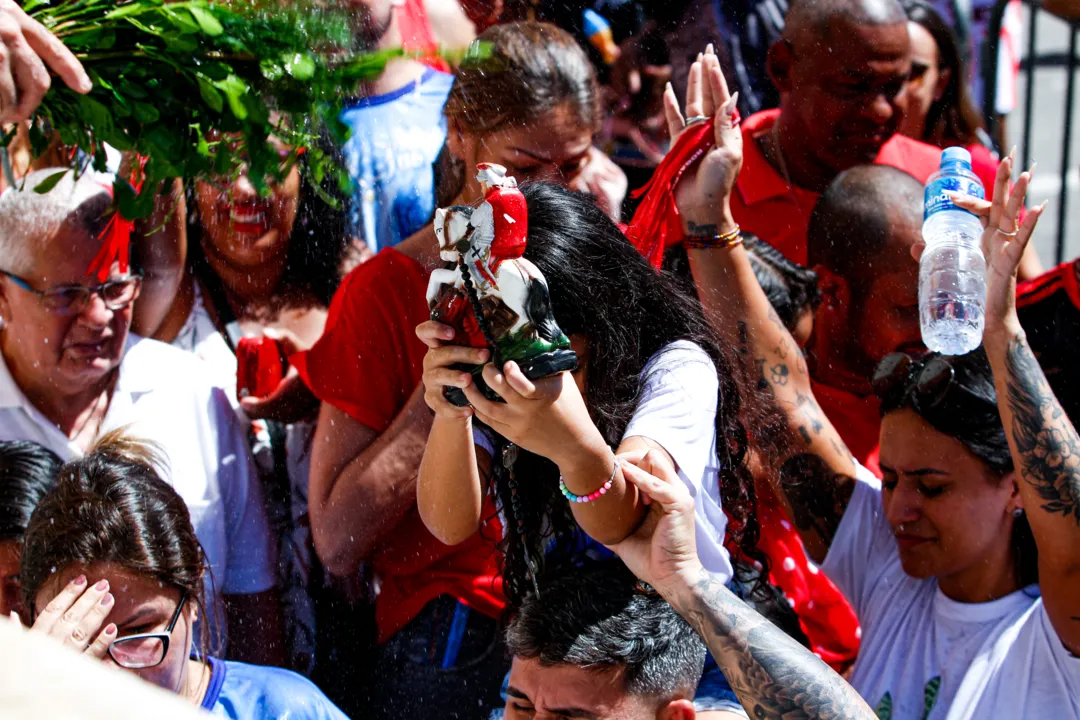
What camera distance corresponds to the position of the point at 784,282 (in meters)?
3.13

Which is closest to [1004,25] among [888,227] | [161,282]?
[888,227]

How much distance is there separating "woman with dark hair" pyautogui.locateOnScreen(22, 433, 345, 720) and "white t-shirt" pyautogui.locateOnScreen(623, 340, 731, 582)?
95 cm

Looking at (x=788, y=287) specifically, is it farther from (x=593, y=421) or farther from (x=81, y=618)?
(x=81, y=618)

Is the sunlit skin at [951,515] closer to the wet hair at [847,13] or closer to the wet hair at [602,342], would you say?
the wet hair at [602,342]

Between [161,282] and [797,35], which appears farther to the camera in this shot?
[797,35]

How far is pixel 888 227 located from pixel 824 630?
1012 millimetres

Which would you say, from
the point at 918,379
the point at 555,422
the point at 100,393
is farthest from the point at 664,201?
the point at 100,393

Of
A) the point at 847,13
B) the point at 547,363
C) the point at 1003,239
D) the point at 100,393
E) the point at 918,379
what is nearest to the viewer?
the point at 547,363

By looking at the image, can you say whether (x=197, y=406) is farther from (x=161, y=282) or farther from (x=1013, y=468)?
(x=1013, y=468)

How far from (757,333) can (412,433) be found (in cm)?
80

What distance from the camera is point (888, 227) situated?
3.13 meters

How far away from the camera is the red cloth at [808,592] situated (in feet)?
9.37

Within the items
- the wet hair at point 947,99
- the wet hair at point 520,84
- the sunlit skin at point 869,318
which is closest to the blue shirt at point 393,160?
the wet hair at point 520,84

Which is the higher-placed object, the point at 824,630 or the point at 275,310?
the point at 275,310
